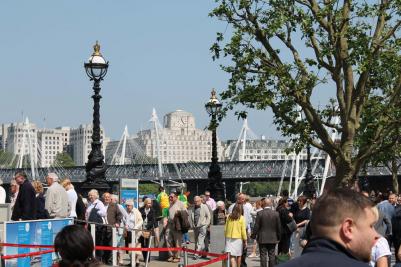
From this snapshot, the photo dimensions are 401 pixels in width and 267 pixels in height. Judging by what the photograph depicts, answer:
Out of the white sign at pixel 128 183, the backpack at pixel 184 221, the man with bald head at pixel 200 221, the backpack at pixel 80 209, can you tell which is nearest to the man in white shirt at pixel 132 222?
the backpack at pixel 184 221

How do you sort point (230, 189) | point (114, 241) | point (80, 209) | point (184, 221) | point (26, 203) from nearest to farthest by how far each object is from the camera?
point (26, 203), point (80, 209), point (114, 241), point (184, 221), point (230, 189)

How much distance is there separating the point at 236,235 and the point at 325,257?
15.9m

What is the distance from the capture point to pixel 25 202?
1742cm

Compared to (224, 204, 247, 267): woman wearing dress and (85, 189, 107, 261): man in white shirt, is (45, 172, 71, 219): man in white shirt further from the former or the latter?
(224, 204, 247, 267): woman wearing dress

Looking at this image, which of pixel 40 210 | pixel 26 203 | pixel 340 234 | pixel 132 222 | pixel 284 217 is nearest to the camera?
pixel 340 234

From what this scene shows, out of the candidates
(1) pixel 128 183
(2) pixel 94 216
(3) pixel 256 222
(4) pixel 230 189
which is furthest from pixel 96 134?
(4) pixel 230 189

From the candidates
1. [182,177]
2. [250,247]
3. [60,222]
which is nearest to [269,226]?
[60,222]

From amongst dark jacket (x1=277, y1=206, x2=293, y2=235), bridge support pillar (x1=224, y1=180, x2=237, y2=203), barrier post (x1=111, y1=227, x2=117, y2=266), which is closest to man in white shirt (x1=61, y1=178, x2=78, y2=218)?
barrier post (x1=111, y1=227, x2=117, y2=266)

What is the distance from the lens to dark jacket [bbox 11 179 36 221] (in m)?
17.4

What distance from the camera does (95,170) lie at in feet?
85.9

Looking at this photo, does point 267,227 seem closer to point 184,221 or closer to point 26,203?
point 184,221

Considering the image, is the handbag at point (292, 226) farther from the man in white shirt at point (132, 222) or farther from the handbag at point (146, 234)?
the man in white shirt at point (132, 222)

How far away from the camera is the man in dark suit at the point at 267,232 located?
2081 cm

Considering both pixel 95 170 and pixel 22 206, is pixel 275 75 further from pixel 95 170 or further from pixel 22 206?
pixel 22 206
